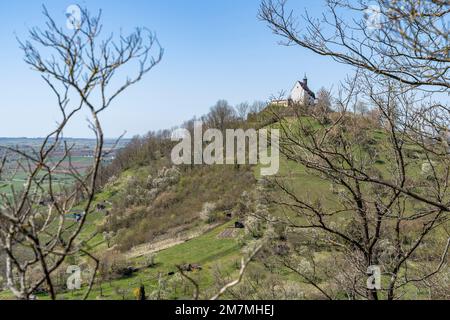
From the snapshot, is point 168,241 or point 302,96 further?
point 168,241

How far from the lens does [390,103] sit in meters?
3.96

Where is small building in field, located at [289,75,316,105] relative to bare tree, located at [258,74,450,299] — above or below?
above

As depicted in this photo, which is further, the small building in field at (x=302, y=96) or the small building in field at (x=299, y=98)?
the small building in field at (x=302, y=96)

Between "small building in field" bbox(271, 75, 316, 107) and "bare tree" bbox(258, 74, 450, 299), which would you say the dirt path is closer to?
"bare tree" bbox(258, 74, 450, 299)

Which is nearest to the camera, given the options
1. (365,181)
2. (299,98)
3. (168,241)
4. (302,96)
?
(365,181)

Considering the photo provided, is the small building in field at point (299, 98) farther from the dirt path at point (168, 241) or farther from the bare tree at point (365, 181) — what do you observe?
the dirt path at point (168, 241)

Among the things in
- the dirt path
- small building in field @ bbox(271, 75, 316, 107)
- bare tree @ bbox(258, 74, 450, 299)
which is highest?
small building in field @ bbox(271, 75, 316, 107)

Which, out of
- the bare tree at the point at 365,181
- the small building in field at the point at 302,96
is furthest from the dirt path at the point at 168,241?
the small building in field at the point at 302,96

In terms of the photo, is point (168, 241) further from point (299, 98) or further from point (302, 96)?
point (299, 98)

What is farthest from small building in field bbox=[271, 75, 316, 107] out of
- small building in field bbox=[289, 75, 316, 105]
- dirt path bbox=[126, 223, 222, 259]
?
dirt path bbox=[126, 223, 222, 259]

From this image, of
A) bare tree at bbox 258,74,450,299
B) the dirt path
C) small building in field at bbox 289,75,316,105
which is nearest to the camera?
bare tree at bbox 258,74,450,299

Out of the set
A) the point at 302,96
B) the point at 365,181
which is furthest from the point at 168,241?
the point at 365,181

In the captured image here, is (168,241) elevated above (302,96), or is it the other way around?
(302,96)

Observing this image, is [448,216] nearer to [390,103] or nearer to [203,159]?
[390,103]
